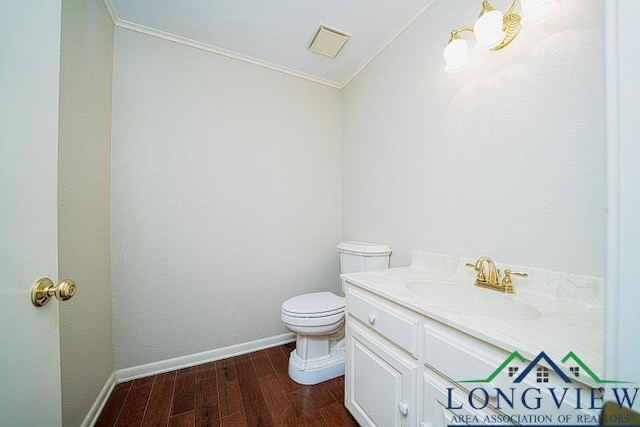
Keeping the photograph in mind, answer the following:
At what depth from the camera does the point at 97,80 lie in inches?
51.4

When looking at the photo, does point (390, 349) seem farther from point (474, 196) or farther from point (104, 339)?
point (104, 339)

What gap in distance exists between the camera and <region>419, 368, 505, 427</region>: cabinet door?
2.12 ft

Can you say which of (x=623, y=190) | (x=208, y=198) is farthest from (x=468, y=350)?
(x=208, y=198)

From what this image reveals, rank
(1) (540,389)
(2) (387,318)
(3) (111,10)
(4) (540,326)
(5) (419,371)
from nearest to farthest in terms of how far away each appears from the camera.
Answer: (1) (540,389) → (4) (540,326) → (5) (419,371) → (2) (387,318) → (3) (111,10)

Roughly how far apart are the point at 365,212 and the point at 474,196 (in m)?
0.89

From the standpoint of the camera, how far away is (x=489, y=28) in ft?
3.14

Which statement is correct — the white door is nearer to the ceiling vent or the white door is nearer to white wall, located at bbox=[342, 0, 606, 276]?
white wall, located at bbox=[342, 0, 606, 276]

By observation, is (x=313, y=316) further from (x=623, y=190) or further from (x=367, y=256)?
(x=623, y=190)

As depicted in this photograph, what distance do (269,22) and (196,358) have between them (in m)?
2.44

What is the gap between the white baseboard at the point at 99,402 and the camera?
3.82 ft

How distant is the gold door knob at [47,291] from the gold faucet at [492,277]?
1429mm

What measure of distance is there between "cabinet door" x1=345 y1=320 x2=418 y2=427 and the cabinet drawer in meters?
0.05

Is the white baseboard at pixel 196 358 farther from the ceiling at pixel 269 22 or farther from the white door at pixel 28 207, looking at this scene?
the ceiling at pixel 269 22

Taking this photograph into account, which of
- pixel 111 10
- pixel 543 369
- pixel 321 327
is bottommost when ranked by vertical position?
pixel 321 327
